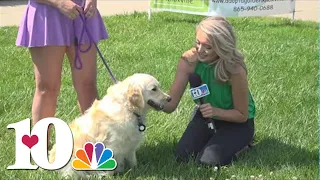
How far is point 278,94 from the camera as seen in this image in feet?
20.1

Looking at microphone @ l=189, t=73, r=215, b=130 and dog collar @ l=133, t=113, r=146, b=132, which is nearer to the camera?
dog collar @ l=133, t=113, r=146, b=132

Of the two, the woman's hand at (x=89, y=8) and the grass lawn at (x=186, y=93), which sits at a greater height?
the woman's hand at (x=89, y=8)

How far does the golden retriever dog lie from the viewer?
411cm

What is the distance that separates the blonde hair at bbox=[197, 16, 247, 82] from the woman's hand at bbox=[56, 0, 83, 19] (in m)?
0.95

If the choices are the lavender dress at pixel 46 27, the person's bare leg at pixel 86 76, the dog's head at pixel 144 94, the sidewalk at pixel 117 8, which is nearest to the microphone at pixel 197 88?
the dog's head at pixel 144 94

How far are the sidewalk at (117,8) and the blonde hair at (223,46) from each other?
747cm

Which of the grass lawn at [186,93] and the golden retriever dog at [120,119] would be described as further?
the grass lawn at [186,93]

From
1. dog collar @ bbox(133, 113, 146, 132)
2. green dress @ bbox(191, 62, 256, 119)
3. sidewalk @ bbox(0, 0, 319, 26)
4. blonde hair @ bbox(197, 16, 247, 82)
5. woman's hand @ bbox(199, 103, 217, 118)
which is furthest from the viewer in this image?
sidewalk @ bbox(0, 0, 319, 26)

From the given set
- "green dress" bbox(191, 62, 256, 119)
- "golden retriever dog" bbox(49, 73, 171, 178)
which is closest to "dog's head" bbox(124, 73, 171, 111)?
"golden retriever dog" bbox(49, 73, 171, 178)

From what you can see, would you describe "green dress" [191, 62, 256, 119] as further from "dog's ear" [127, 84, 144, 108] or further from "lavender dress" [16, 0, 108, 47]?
"lavender dress" [16, 0, 108, 47]

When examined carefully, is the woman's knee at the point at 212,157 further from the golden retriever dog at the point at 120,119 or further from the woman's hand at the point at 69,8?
the woman's hand at the point at 69,8

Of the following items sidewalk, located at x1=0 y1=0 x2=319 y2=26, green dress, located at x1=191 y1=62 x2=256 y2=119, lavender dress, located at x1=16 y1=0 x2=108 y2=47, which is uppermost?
lavender dress, located at x1=16 y1=0 x2=108 y2=47

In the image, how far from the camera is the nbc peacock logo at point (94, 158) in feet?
13.5

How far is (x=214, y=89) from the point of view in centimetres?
462
